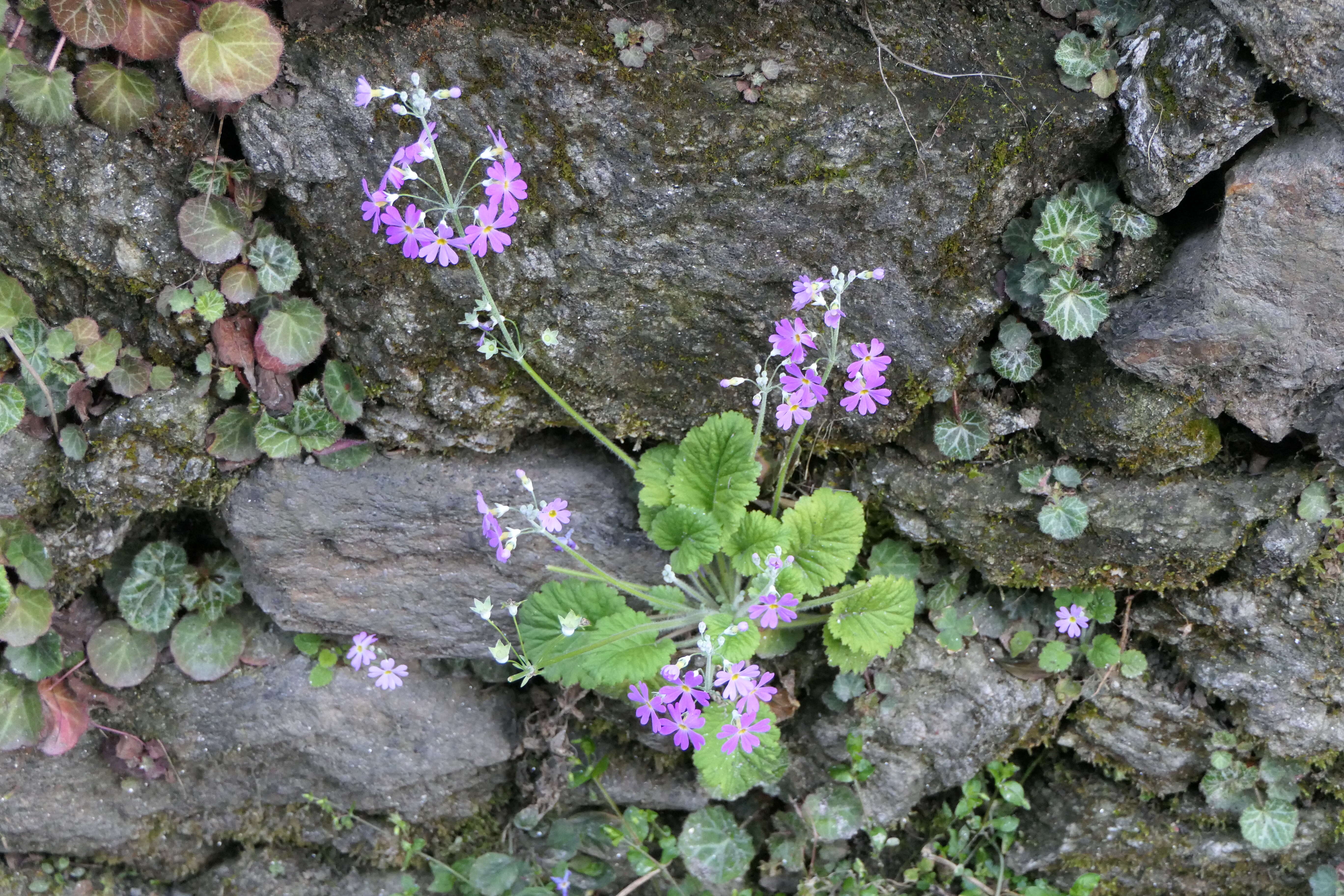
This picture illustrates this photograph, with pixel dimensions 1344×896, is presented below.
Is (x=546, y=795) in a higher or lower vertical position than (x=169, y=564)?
lower

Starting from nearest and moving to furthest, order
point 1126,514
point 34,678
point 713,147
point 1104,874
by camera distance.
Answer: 1. point 713,147
2. point 1126,514
3. point 34,678
4. point 1104,874

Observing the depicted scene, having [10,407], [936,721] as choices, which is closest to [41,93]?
[10,407]

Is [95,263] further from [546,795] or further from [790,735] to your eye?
[790,735]

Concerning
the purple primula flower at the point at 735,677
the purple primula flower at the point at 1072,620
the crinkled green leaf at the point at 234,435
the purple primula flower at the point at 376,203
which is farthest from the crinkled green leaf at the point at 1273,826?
the crinkled green leaf at the point at 234,435

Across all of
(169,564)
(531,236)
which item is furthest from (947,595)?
(169,564)

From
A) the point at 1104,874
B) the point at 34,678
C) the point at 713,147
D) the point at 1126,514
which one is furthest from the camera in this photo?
the point at 1104,874

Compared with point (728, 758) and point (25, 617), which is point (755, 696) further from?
point (25, 617)
